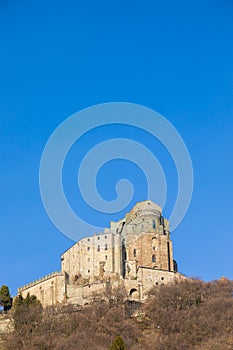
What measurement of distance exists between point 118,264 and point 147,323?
62.5 feet

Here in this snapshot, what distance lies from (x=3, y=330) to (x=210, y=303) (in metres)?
24.5

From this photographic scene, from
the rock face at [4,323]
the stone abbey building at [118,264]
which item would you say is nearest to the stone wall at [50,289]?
the stone abbey building at [118,264]

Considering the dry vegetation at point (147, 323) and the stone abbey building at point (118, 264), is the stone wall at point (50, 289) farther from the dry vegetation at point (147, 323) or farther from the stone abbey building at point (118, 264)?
the dry vegetation at point (147, 323)

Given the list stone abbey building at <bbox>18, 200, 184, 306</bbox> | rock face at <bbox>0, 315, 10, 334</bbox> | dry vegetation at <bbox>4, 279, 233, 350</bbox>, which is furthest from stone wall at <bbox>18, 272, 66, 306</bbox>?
dry vegetation at <bbox>4, 279, 233, 350</bbox>

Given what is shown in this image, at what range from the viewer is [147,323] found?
84.7 m

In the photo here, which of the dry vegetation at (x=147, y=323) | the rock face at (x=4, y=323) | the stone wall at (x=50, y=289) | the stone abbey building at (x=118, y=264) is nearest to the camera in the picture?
the dry vegetation at (x=147, y=323)

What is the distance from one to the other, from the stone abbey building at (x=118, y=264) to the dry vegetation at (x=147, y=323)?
7797mm

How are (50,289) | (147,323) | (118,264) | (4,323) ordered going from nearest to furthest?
(147,323)
(4,323)
(50,289)
(118,264)

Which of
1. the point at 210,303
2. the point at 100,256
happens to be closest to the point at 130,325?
the point at 210,303

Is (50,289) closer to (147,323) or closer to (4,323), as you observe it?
(4,323)

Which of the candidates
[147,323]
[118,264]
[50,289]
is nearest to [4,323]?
[50,289]

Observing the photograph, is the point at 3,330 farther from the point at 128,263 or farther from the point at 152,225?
the point at 152,225

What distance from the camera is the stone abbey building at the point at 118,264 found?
98.2m

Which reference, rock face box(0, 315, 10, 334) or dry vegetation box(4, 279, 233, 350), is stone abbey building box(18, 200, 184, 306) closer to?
rock face box(0, 315, 10, 334)
